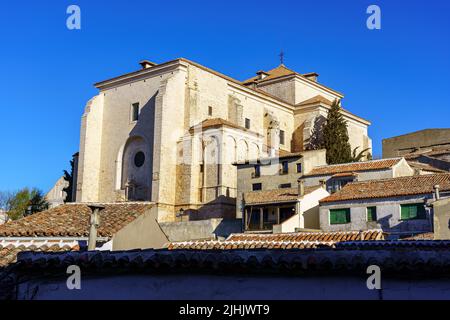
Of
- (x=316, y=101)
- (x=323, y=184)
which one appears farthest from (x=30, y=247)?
(x=316, y=101)

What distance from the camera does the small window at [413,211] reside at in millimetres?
24562

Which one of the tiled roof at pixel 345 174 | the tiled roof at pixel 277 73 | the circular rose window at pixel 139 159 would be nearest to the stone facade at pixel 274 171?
the tiled roof at pixel 345 174

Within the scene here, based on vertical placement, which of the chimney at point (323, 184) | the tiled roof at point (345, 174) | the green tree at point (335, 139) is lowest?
the chimney at point (323, 184)

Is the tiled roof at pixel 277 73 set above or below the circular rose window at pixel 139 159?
above

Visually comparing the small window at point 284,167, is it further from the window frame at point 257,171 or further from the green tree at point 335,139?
the green tree at point 335,139

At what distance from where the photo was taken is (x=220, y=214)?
3756 cm

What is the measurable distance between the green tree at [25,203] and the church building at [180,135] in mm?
7158

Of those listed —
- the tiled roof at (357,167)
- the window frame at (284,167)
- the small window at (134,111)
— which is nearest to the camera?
the tiled roof at (357,167)

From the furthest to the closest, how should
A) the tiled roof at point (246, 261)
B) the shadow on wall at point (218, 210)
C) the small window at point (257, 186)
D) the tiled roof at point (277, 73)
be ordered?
1. the tiled roof at point (277, 73)
2. the shadow on wall at point (218, 210)
3. the small window at point (257, 186)
4. the tiled roof at point (246, 261)

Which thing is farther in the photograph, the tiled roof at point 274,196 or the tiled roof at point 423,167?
the tiled roof at point 423,167

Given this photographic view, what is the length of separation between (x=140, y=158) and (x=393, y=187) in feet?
72.0

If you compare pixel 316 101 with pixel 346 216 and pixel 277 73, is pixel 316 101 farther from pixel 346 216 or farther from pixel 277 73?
pixel 346 216

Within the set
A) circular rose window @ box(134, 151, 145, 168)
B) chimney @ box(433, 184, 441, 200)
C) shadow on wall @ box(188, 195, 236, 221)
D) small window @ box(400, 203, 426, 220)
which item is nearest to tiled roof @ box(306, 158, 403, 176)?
small window @ box(400, 203, 426, 220)

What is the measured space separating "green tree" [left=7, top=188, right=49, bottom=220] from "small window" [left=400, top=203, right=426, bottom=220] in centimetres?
3378
